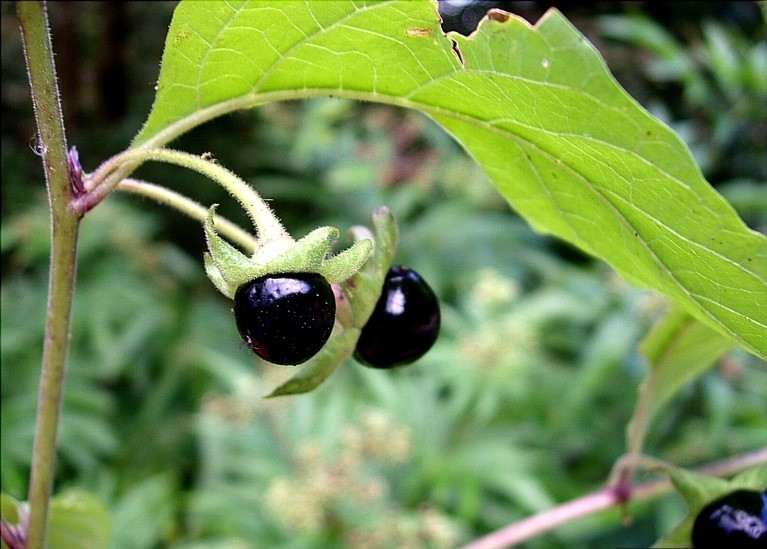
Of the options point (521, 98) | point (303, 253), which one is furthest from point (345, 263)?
point (521, 98)

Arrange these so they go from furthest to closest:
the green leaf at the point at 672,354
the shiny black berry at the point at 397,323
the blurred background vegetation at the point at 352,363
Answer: the blurred background vegetation at the point at 352,363 → the green leaf at the point at 672,354 → the shiny black berry at the point at 397,323

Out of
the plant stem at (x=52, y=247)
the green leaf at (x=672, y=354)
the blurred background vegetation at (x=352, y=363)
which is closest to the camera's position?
the plant stem at (x=52, y=247)

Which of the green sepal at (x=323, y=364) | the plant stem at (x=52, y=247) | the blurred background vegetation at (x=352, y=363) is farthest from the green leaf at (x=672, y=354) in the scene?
the blurred background vegetation at (x=352, y=363)

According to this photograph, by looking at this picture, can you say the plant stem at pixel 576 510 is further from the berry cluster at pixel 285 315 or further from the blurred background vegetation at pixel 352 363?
the blurred background vegetation at pixel 352 363

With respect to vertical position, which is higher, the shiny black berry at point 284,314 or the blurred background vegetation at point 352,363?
the shiny black berry at point 284,314

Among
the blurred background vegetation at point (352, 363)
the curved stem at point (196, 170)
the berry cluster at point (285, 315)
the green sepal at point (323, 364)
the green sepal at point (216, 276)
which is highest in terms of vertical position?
the curved stem at point (196, 170)

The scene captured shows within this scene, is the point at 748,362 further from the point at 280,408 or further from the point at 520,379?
the point at 280,408

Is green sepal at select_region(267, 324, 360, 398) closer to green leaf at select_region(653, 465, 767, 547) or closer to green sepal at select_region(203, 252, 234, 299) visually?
green sepal at select_region(203, 252, 234, 299)
